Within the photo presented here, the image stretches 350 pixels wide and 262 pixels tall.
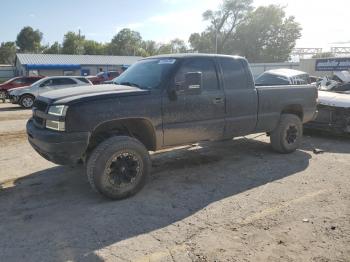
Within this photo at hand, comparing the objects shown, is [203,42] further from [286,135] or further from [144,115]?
[144,115]

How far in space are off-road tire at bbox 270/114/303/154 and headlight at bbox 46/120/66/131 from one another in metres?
4.26

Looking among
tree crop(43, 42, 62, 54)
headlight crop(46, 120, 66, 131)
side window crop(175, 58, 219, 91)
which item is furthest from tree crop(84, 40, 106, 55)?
headlight crop(46, 120, 66, 131)

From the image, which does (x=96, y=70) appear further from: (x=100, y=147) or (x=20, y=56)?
(x=100, y=147)

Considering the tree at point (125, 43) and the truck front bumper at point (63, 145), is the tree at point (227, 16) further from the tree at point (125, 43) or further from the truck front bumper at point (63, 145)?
the truck front bumper at point (63, 145)

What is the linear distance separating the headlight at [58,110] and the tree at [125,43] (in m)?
88.2

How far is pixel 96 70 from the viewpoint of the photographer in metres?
50.8

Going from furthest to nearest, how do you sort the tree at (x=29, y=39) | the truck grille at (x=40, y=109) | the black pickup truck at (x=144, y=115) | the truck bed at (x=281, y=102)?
the tree at (x=29, y=39) → the truck bed at (x=281, y=102) → the truck grille at (x=40, y=109) → the black pickup truck at (x=144, y=115)

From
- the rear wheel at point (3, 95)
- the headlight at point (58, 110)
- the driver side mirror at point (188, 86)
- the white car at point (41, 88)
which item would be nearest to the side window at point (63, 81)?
the white car at point (41, 88)

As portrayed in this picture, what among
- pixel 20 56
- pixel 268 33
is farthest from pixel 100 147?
pixel 268 33

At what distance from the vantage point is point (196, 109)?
5742 millimetres

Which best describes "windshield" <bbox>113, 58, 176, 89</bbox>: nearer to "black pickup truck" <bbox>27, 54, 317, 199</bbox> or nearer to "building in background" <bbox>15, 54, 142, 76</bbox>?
"black pickup truck" <bbox>27, 54, 317, 199</bbox>

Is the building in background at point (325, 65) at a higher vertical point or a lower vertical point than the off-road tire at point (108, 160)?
higher

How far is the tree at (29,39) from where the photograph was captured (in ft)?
302

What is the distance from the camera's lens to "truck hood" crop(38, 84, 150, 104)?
190 inches
